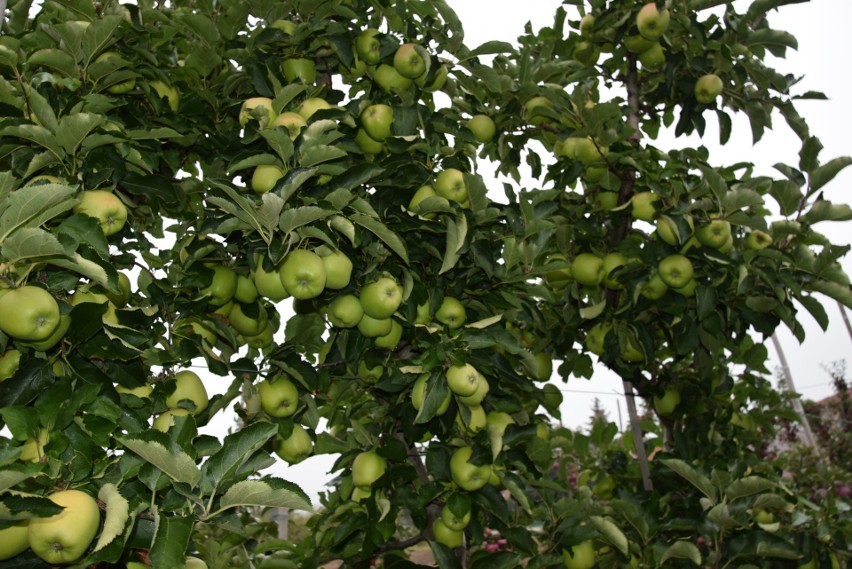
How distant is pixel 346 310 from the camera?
7.82 feet

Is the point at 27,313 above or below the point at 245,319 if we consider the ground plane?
below

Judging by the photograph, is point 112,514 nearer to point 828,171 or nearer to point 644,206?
point 644,206

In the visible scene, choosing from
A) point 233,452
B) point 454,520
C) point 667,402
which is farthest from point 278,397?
point 667,402

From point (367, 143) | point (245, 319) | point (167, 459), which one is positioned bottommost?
point (167, 459)

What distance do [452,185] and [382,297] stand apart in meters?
0.47

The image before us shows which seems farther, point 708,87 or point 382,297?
point 708,87

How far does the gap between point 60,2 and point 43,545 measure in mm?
1840

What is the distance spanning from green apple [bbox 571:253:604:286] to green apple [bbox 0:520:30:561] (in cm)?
252

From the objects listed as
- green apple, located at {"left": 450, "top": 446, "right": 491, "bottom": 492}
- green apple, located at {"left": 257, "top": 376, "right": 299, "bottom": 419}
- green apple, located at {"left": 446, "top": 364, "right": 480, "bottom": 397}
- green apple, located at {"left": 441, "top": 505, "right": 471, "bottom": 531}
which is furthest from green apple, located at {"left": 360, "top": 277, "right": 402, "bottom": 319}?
green apple, located at {"left": 441, "top": 505, "right": 471, "bottom": 531}

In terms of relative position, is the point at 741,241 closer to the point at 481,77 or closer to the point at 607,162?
the point at 607,162

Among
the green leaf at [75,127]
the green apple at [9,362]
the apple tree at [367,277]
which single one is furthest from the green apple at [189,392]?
the green leaf at [75,127]

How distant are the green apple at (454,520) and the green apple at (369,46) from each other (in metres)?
1.61

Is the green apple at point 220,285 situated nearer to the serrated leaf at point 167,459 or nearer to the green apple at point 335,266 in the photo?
the green apple at point 335,266

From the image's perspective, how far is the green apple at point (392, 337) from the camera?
2527 mm
